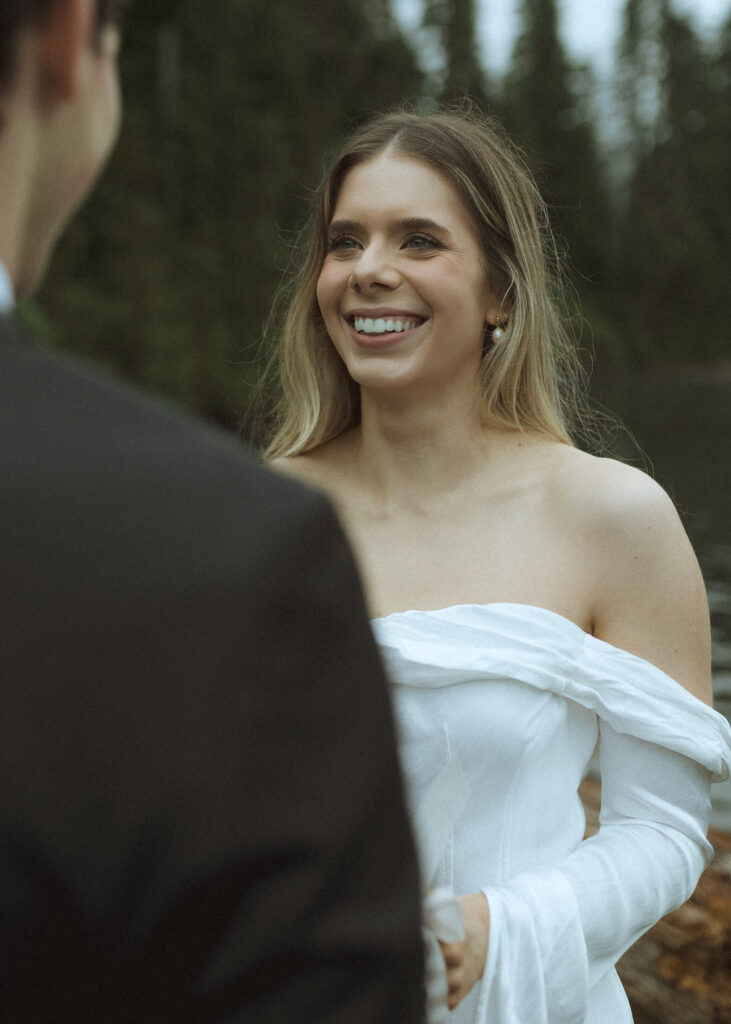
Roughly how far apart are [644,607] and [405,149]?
4.08ft

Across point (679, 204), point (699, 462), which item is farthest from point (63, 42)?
point (679, 204)

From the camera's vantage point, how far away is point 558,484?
2410 mm

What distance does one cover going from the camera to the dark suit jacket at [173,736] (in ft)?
2.34

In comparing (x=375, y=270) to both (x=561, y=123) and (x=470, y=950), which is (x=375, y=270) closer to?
(x=470, y=950)

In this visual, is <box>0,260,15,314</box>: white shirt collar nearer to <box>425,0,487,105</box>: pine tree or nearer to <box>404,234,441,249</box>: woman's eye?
<box>404,234,441,249</box>: woman's eye

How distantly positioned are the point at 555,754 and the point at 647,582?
0.39 m

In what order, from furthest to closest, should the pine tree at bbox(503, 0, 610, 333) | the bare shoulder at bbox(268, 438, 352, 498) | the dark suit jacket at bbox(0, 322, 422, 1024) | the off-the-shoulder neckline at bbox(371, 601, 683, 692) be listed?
the pine tree at bbox(503, 0, 610, 333) → the bare shoulder at bbox(268, 438, 352, 498) → the off-the-shoulder neckline at bbox(371, 601, 683, 692) → the dark suit jacket at bbox(0, 322, 422, 1024)

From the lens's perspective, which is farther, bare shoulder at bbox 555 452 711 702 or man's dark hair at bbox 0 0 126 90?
bare shoulder at bbox 555 452 711 702

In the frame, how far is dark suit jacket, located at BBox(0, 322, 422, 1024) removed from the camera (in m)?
0.71

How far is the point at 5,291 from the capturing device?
32.8 inches

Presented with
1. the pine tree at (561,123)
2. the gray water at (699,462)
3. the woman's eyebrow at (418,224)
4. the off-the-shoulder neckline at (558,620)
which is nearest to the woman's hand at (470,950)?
the off-the-shoulder neckline at (558,620)

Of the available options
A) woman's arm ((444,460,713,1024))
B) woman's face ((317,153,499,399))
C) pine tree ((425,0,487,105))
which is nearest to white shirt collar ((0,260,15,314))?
woman's arm ((444,460,713,1024))

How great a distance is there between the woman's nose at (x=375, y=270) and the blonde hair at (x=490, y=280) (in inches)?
9.7

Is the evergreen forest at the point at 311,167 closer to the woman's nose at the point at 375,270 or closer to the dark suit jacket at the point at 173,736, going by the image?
the woman's nose at the point at 375,270
